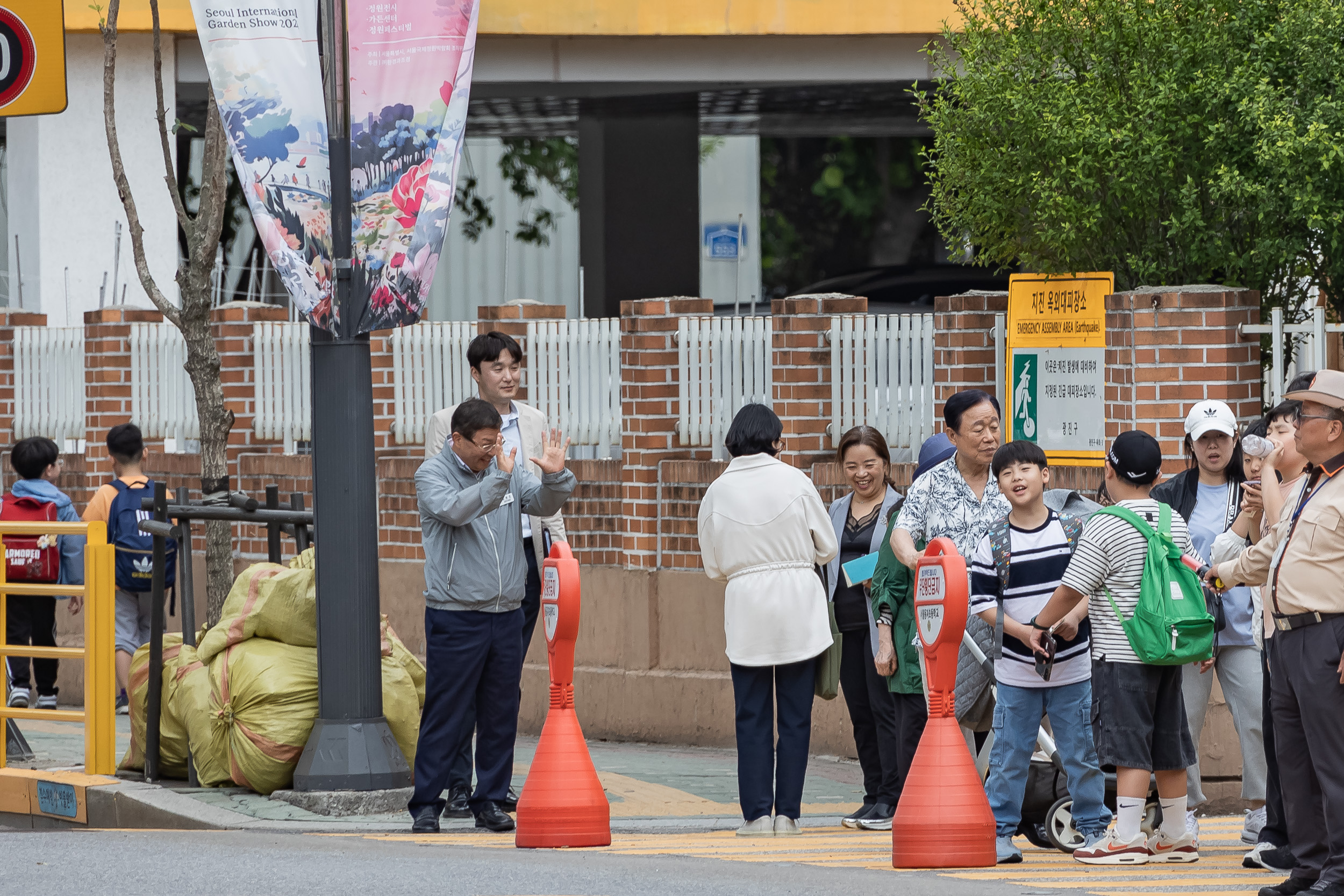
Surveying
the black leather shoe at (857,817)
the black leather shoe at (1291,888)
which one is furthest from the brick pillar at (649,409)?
the black leather shoe at (1291,888)

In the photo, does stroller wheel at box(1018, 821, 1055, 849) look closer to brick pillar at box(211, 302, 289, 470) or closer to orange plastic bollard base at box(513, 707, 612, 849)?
orange plastic bollard base at box(513, 707, 612, 849)

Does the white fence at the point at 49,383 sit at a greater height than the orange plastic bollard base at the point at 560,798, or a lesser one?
greater

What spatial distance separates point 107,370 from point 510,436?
655 centimetres

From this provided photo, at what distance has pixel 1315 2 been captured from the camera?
956 cm

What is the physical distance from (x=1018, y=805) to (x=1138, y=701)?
0.67m

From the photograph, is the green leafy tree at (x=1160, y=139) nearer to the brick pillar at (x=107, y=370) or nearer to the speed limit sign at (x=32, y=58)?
the speed limit sign at (x=32, y=58)

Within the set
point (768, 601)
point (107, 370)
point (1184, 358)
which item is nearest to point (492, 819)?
point (768, 601)

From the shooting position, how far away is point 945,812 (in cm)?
717

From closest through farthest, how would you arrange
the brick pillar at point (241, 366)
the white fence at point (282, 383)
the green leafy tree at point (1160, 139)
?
the green leafy tree at point (1160, 139)
the white fence at point (282, 383)
the brick pillar at point (241, 366)

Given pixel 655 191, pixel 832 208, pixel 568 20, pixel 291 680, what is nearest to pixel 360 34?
pixel 291 680

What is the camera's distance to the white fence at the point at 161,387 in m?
14.3

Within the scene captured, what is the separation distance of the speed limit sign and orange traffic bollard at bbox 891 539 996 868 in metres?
4.93

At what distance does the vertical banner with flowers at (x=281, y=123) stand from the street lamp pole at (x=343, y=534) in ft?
0.21

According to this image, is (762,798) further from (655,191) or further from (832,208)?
(832,208)
